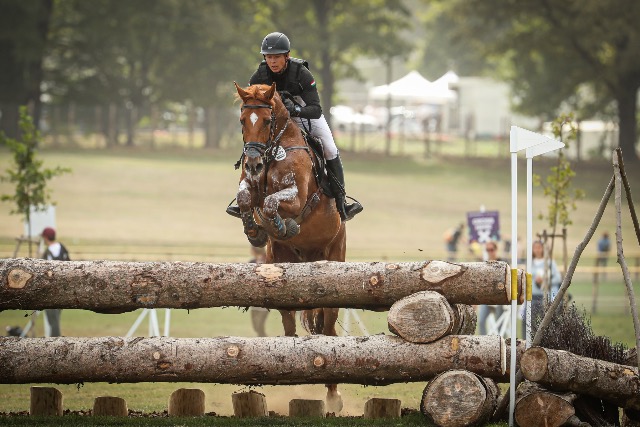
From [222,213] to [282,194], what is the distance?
2480 centimetres

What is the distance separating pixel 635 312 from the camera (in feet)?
26.4

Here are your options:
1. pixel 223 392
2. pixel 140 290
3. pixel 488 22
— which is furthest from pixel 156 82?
pixel 140 290

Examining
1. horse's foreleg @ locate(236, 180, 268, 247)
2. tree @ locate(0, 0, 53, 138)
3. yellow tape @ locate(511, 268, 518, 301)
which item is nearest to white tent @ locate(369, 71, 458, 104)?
tree @ locate(0, 0, 53, 138)

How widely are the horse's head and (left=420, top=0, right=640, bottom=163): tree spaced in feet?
97.3

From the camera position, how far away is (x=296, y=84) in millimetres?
10031

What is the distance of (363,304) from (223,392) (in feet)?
13.0

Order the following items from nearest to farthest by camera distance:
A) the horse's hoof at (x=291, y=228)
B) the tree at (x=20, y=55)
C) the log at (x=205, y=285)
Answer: the log at (x=205, y=285)
the horse's hoof at (x=291, y=228)
the tree at (x=20, y=55)

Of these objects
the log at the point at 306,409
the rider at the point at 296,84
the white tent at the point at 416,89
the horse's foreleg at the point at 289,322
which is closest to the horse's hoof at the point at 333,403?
the horse's foreleg at the point at 289,322

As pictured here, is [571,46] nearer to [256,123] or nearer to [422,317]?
[256,123]

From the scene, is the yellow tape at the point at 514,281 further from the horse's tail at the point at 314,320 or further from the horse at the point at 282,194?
the horse's tail at the point at 314,320

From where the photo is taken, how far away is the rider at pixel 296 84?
9.73 m

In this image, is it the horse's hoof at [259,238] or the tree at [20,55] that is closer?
Answer: the horse's hoof at [259,238]

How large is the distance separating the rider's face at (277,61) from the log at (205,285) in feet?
7.52

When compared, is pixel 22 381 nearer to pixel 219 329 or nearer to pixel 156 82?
pixel 219 329
